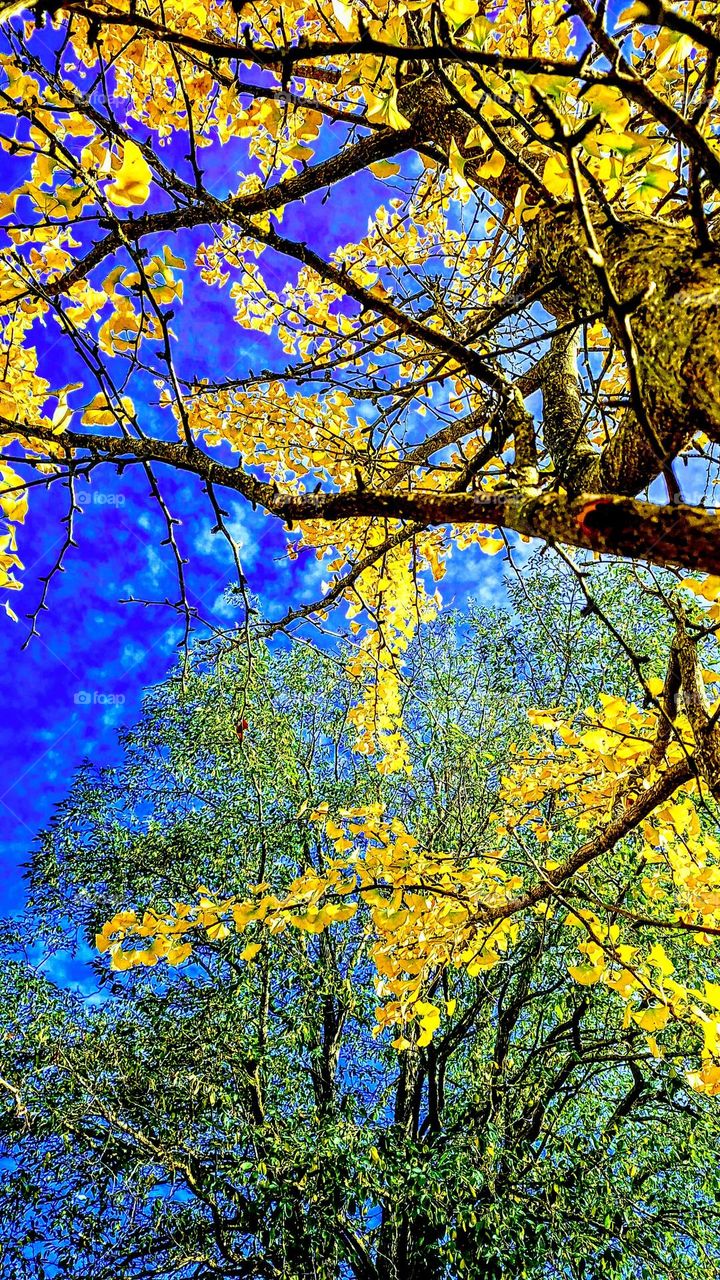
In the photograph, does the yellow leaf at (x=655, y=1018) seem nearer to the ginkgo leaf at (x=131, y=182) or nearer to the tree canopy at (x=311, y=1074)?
the ginkgo leaf at (x=131, y=182)

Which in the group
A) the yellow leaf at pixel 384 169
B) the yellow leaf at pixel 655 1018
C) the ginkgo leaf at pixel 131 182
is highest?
the yellow leaf at pixel 384 169

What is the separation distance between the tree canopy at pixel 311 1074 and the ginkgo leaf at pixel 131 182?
3438mm

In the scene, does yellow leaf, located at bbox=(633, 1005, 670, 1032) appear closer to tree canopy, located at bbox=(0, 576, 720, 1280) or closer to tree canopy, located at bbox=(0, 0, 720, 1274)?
tree canopy, located at bbox=(0, 0, 720, 1274)

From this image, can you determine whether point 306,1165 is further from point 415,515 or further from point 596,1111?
point 415,515

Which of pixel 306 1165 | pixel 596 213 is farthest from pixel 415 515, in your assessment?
pixel 306 1165

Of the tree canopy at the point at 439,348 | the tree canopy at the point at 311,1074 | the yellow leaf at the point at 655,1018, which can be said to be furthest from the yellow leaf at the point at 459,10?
the tree canopy at the point at 311,1074

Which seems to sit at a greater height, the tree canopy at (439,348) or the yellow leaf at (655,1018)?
the tree canopy at (439,348)

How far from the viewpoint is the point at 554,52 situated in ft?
8.20

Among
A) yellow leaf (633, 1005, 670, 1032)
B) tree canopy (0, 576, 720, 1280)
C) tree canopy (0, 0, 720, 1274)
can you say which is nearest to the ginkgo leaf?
tree canopy (0, 0, 720, 1274)

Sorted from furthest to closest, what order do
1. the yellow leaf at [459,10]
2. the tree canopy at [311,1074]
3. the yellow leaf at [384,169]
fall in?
1. the tree canopy at [311,1074]
2. the yellow leaf at [384,169]
3. the yellow leaf at [459,10]

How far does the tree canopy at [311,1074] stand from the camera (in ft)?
17.9

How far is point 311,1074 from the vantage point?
25.9 feet

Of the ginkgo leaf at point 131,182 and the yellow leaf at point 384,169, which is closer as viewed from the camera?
the ginkgo leaf at point 131,182

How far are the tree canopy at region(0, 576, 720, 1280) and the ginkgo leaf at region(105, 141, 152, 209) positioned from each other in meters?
3.44
